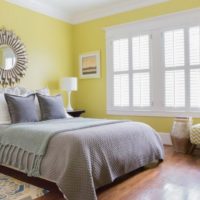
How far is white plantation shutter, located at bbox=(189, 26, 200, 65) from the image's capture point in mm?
4246

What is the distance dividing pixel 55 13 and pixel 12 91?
2087 millimetres

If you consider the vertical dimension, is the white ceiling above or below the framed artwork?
above

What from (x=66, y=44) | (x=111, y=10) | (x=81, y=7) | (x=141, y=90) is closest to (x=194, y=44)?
(x=141, y=90)

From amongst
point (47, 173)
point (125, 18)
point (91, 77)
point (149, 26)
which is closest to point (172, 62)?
point (149, 26)

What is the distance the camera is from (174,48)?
4.46 m

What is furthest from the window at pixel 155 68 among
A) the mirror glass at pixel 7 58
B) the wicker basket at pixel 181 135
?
the mirror glass at pixel 7 58

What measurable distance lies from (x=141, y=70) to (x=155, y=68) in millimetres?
293

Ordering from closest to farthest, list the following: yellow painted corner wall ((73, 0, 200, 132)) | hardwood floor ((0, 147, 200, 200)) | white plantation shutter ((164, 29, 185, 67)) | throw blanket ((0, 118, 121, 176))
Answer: hardwood floor ((0, 147, 200, 200)) → throw blanket ((0, 118, 121, 176)) → white plantation shutter ((164, 29, 185, 67)) → yellow painted corner wall ((73, 0, 200, 132))

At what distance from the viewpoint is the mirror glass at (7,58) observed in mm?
4336

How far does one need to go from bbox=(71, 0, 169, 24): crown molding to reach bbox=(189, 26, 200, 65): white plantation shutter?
2.70 ft

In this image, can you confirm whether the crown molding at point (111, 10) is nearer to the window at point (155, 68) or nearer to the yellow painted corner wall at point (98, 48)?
the yellow painted corner wall at point (98, 48)

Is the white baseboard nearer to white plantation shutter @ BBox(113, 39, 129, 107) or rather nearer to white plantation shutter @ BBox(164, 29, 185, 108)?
white plantation shutter @ BBox(164, 29, 185, 108)

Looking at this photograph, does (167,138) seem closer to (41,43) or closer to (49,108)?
(49,108)

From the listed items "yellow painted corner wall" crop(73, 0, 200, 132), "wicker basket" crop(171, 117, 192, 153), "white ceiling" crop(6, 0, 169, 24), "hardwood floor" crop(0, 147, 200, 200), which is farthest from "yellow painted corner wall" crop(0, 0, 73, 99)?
"wicker basket" crop(171, 117, 192, 153)
